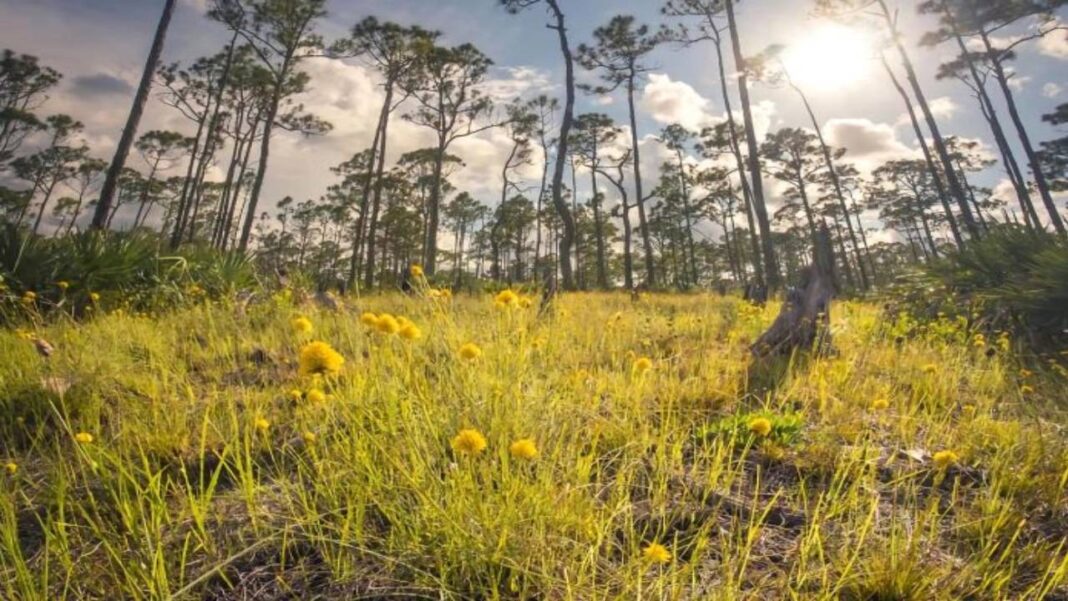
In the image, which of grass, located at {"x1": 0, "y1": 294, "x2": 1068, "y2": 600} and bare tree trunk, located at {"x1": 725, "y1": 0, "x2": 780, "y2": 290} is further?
bare tree trunk, located at {"x1": 725, "y1": 0, "x2": 780, "y2": 290}

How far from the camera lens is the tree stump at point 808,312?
4.53m

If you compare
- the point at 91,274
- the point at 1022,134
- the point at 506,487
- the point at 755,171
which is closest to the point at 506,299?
the point at 506,487

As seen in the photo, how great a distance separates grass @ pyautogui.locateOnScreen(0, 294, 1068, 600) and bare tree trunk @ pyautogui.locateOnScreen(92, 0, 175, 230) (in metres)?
6.78

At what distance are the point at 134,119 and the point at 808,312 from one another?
36.3 feet

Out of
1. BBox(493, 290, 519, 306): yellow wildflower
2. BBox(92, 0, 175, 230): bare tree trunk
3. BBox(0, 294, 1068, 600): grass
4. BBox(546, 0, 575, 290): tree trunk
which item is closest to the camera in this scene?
BBox(0, 294, 1068, 600): grass

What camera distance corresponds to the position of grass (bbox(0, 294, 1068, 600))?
136 centimetres

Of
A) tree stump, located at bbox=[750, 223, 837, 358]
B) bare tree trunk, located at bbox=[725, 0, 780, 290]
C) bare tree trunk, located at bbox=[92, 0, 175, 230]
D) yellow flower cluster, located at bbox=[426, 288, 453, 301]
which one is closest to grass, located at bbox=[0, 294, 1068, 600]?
yellow flower cluster, located at bbox=[426, 288, 453, 301]

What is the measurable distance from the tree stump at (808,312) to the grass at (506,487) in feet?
2.74

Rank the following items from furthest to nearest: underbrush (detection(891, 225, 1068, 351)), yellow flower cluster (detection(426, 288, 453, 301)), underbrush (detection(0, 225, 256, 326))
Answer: underbrush (detection(0, 225, 256, 326)), underbrush (detection(891, 225, 1068, 351)), yellow flower cluster (detection(426, 288, 453, 301))

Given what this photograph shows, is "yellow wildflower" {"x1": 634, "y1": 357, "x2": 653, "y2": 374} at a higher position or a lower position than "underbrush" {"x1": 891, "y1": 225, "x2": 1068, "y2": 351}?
higher

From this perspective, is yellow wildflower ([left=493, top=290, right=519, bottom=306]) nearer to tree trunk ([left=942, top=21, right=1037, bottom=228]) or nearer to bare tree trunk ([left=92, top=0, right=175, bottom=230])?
bare tree trunk ([left=92, top=0, right=175, bottom=230])

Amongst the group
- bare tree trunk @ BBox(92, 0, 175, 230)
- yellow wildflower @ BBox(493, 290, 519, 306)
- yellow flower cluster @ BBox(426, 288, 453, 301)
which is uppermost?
bare tree trunk @ BBox(92, 0, 175, 230)

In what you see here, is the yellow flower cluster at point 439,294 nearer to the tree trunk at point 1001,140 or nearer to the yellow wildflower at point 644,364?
the yellow wildflower at point 644,364

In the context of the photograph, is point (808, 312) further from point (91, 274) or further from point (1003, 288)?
point (91, 274)
